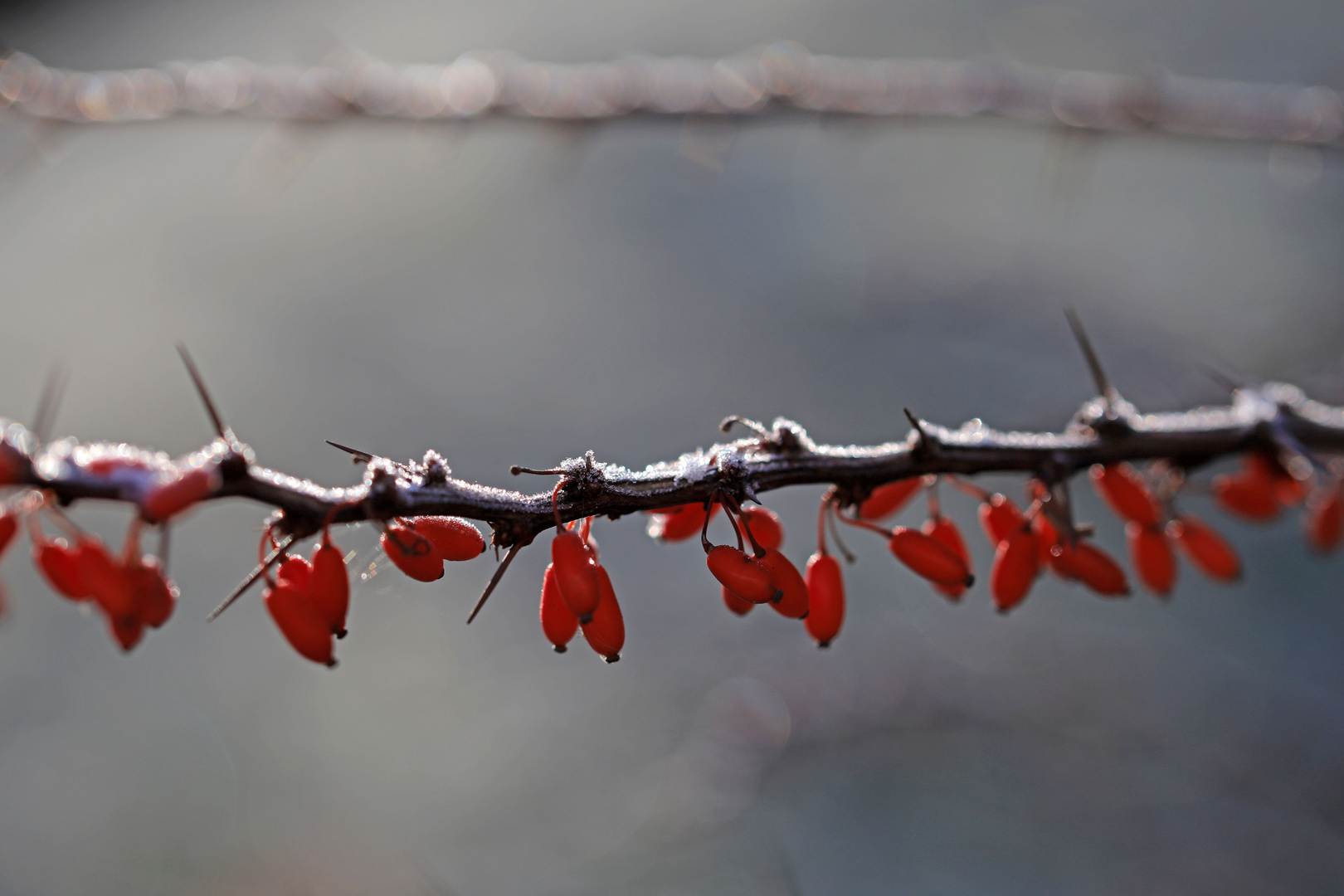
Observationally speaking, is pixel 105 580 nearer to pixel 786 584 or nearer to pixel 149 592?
pixel 149 592

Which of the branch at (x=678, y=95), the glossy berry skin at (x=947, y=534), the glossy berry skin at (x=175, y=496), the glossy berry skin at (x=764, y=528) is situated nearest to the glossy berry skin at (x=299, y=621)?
the glossy berry skin at (x=175, y=496)

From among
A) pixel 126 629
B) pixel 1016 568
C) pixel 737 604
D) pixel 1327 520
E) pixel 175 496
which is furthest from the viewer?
pixel 1327 520

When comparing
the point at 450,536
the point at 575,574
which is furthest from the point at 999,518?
the point at 450,536

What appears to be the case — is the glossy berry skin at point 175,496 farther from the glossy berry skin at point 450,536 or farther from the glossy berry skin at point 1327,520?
the glossy berry skin at point 1327,520

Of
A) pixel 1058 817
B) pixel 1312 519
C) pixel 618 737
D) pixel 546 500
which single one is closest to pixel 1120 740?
pixel 1058 817

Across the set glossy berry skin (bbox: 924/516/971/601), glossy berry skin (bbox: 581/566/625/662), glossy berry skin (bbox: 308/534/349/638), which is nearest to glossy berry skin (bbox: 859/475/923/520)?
glossy berry skin (bbox: 924/516/971/601)

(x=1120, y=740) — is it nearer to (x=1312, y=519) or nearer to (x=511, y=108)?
(x=1312, y=519)
